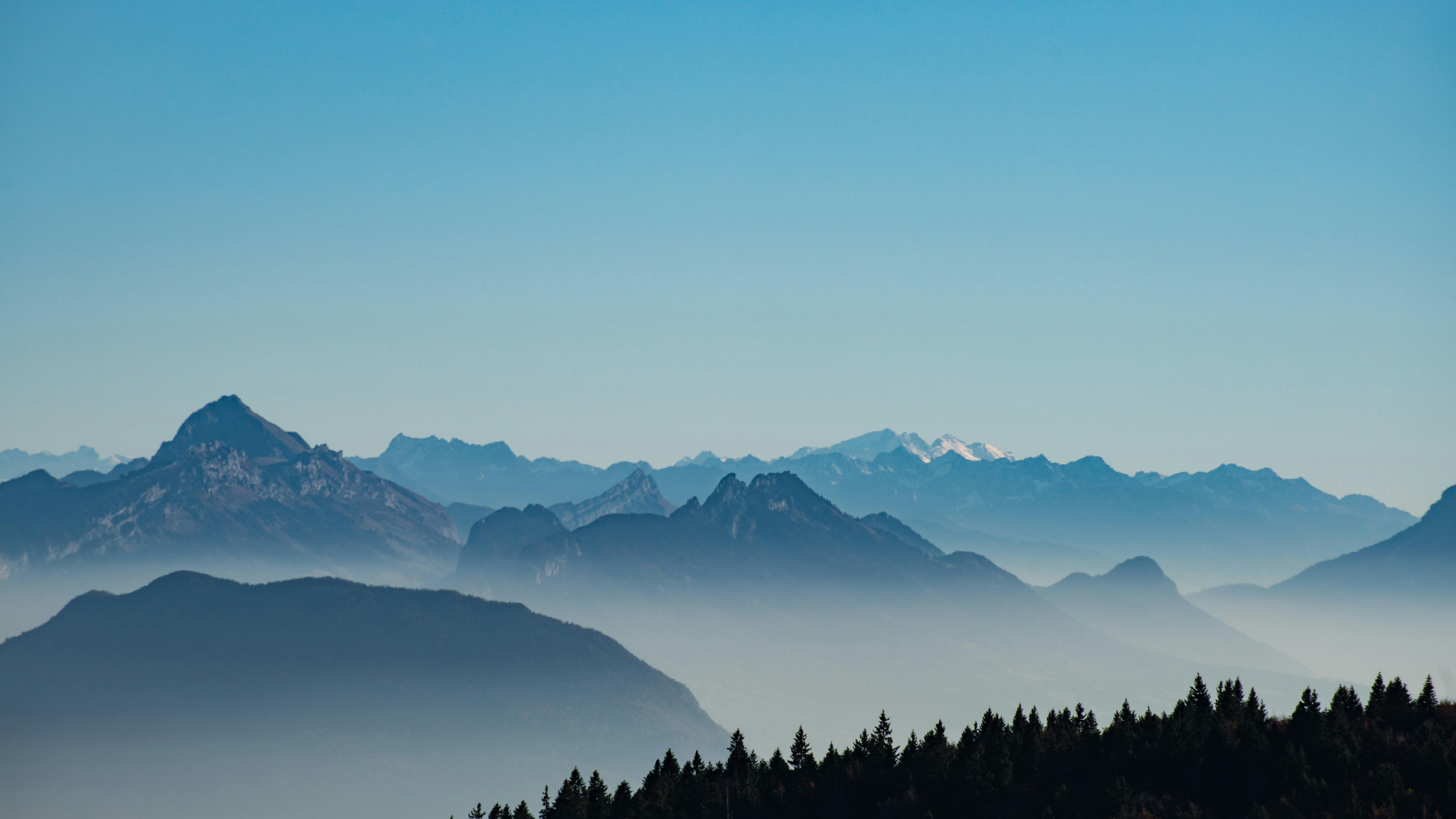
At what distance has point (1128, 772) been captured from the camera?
16288cm

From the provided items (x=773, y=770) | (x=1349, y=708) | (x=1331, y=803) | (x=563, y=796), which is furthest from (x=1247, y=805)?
(x=563, y=796)

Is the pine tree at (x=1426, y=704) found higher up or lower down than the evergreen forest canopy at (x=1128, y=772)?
higher up

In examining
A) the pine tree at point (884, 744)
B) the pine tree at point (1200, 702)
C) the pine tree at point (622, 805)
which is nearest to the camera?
the pine tree at point (1200, 702)

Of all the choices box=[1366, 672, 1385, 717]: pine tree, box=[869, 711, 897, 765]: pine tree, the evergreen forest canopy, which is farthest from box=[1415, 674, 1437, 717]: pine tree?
box=[869, 711, 897, 765]: pine tree

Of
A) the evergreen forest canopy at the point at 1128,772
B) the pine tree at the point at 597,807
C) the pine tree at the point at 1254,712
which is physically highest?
the pine tree at the point at 1254,712

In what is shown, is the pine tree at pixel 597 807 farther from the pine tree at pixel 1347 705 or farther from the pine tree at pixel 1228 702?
the pine tree at pixel 1347 705

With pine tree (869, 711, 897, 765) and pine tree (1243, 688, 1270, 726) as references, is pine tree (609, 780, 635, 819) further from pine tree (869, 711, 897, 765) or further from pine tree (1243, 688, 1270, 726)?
pine tree (1243, 688, 1270, 726)

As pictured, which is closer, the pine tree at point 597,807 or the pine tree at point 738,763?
the pine tree at point 738,763

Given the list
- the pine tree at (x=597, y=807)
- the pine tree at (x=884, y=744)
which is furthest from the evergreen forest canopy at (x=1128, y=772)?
the pine tree at (x=884, y=744)

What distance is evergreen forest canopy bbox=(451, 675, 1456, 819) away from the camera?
471 ft

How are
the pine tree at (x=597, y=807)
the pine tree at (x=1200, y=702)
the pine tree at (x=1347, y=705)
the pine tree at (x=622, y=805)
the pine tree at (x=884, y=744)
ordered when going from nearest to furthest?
1. the pine tree at (x=1347, y=705)
2. the pine tree at (x=1200, y=702)
3. the pine tree at (x=622, y=805)
4. the pine tree at (x=884, y=744)
5. the pine tree at (x=597, y=807)

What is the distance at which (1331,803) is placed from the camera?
13975 cm

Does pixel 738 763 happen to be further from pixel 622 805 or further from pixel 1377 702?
pixel 1377 702

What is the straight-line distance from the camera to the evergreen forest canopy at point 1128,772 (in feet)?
471
